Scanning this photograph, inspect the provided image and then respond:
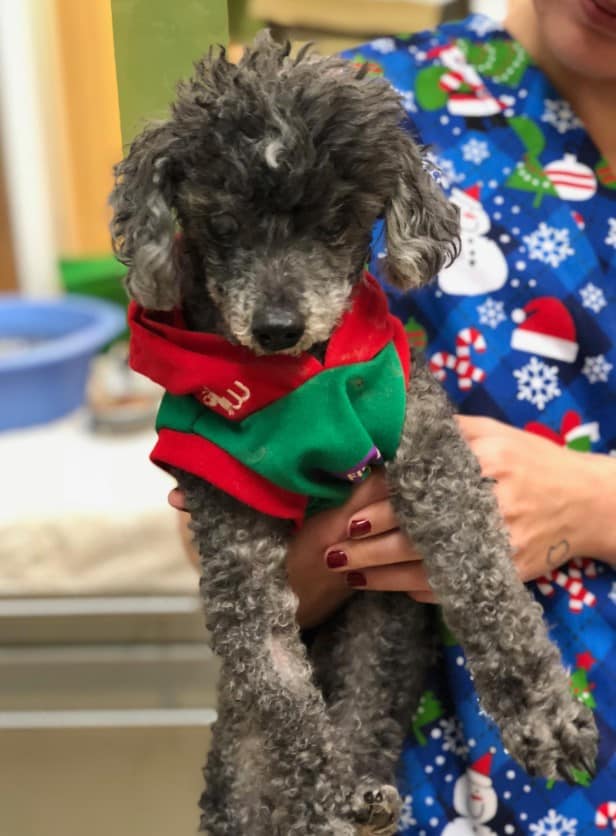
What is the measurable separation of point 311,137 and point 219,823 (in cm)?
62

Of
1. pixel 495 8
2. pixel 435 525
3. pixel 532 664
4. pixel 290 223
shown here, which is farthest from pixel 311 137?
pixel 495 8

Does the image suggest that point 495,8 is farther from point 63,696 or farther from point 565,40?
point 63,696

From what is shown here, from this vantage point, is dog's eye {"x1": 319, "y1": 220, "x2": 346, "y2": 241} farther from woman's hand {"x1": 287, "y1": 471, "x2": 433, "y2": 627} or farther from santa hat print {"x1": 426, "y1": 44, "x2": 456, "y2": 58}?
santa hat print {"x1": 426, "y1": 44, "x2": 456, "y2": 58}

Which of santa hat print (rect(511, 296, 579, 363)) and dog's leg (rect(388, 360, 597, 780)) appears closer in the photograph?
dog's leg (rect(388, 360, 597, 780))

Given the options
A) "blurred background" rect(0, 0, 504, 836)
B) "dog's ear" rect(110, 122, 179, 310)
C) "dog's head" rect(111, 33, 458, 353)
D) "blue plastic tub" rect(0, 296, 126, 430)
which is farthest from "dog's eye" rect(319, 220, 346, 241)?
"blue plastic tub" rect(0, 296, 126, 430)

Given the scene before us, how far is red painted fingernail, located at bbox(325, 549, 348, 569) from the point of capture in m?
0.75

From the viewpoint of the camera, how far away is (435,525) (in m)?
0.73

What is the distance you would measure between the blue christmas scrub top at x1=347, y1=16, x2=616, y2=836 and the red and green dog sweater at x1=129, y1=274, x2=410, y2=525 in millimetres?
140

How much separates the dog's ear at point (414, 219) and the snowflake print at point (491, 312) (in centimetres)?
19

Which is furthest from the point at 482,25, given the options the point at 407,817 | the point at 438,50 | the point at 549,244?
the point at 407,817

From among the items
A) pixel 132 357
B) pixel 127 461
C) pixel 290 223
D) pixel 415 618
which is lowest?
pixel 127 461

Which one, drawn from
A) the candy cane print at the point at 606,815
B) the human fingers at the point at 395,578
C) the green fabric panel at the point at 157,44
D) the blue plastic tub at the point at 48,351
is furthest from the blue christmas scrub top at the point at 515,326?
the blue plastic tub at the point at 48,351

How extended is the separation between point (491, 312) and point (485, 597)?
0.30 m

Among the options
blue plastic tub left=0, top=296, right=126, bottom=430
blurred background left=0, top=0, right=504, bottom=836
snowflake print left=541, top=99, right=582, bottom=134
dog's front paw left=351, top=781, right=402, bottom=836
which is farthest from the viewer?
blue plastic tub left=0, top=296, right=126, bottom=430
